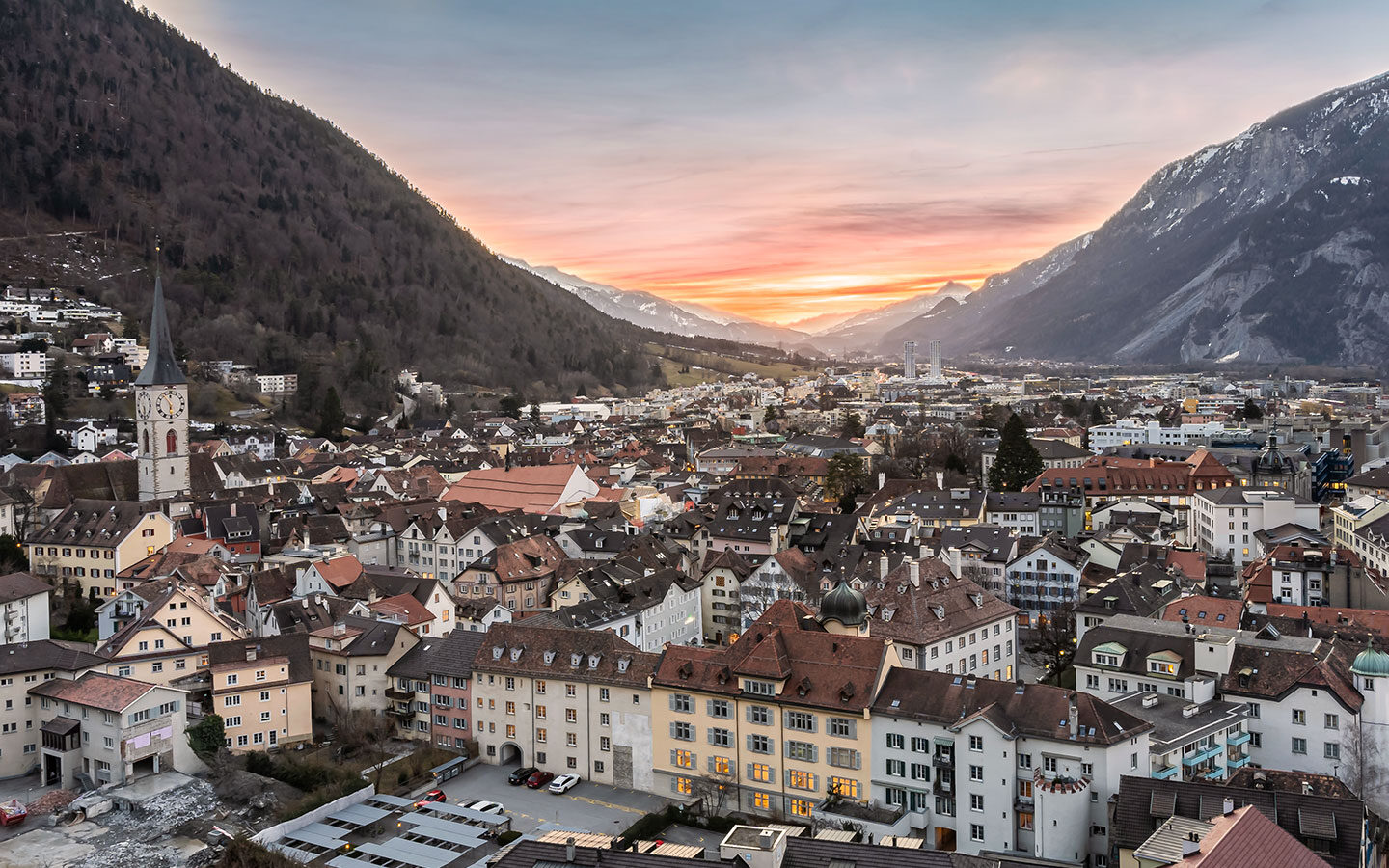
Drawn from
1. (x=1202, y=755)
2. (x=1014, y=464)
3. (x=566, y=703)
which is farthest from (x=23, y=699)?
(x=1014, y=464)

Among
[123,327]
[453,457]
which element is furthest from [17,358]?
[453,457]

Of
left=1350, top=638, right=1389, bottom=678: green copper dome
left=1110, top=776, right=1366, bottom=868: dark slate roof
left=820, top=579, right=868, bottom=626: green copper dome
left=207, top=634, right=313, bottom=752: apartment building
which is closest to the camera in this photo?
left=1110, top=776, right=1366, bottom=868: dark slate roof

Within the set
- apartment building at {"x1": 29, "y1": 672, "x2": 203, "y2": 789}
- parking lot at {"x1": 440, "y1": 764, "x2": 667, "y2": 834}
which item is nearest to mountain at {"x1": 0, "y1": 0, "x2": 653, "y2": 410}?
apartment building at {"x1": 29, "y1": 672, "x2": 203, "y2": 789}

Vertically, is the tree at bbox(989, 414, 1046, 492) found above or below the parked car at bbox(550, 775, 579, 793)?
above

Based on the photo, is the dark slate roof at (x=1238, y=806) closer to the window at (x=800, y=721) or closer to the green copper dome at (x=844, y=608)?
the window at (x=800, y=721)

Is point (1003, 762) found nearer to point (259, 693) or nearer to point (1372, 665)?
point (1372, 665)

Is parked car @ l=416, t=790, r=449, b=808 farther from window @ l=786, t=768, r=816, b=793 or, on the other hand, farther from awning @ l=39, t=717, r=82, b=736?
awning @ l=39, t=717, r=82, b=736
